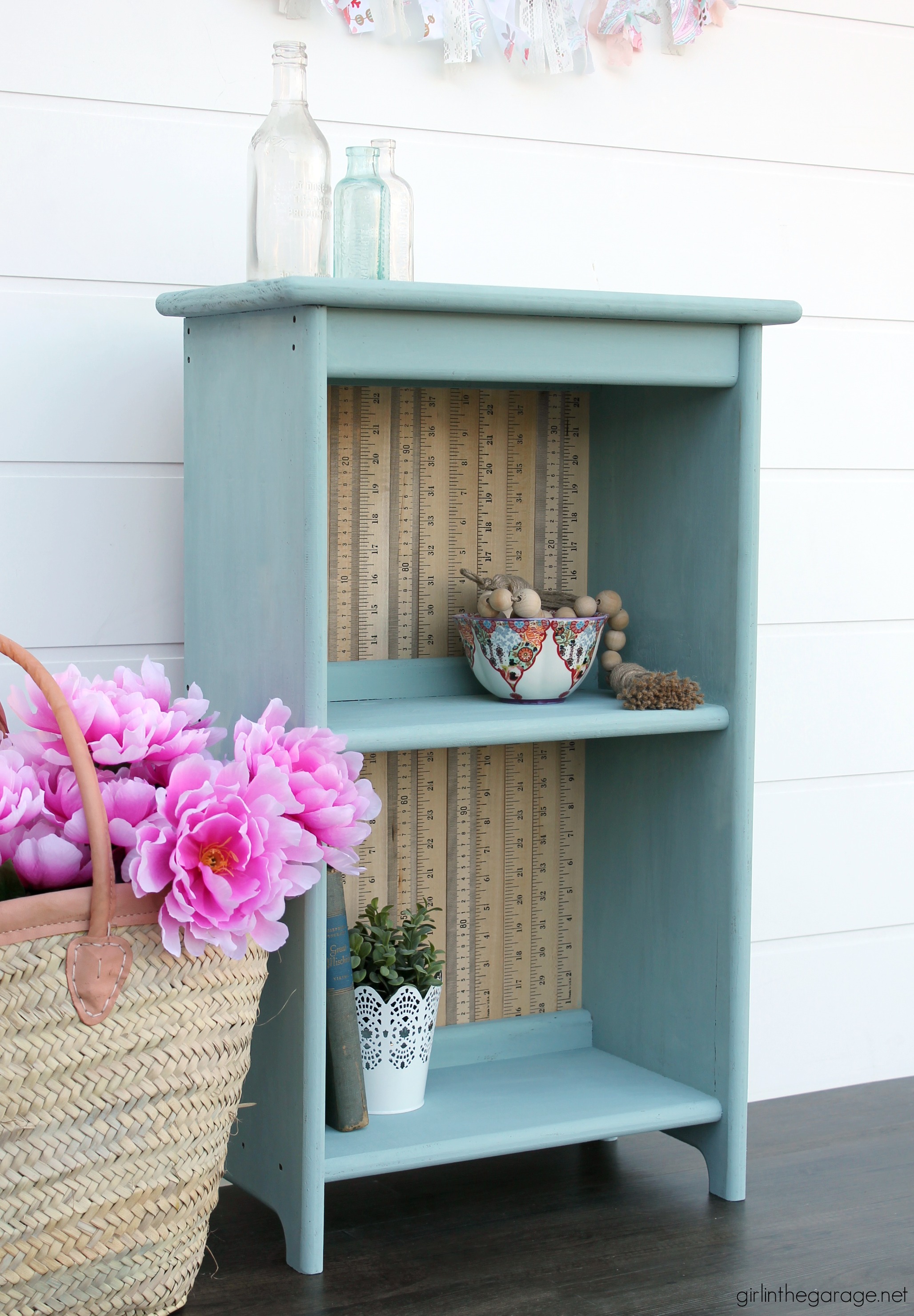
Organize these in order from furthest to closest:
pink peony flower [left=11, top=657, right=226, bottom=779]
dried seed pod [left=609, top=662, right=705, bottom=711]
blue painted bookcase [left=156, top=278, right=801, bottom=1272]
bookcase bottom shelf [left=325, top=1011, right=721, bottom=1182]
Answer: dried seed pod [left=609, top=662, right=705, bottom=711]
bookcase bottom shelf [left=325, top=1011, right=721, bottom=1182]
blue painted bookcase [left=156, top=278, right=801, bottom=1272]
pink peony flower [left=11, top=657, right=226, bottom=779]

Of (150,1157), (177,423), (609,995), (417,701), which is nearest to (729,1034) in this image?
(609,995)

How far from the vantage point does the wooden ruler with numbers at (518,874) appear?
188 cm

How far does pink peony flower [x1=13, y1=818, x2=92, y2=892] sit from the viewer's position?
120 centimetres

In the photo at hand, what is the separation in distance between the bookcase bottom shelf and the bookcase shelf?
430 millimetres

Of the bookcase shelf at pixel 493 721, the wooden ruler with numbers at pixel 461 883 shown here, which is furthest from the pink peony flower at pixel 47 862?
the wooden ruler with numbers at pixel 461 883

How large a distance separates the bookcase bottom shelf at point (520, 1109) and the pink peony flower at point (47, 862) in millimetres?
448

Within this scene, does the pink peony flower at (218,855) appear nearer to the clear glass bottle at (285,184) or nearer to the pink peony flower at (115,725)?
the pink peony flower at (115,725)

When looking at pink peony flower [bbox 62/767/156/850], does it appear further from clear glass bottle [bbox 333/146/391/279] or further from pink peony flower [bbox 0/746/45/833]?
clear glass bottle [bbox 333/146/391/279]

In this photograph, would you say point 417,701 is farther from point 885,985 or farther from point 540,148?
point 885,985

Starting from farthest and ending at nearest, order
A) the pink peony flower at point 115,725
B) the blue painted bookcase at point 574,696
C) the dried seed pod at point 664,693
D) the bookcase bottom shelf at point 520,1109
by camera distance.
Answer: the dried seed pod at point 664,693 → the bookcase bottom shelf at point 520,1109 → the blue painted bookcase at point 574,696 → the pink peony flower at point 115,725

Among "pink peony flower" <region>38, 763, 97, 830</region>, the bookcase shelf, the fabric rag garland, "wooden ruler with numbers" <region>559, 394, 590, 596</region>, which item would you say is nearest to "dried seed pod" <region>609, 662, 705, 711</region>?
the bookcase shelf

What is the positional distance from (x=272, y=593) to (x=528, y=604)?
0.35 metres

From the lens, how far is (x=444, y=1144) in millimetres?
1515

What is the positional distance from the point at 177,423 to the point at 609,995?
93 cm
